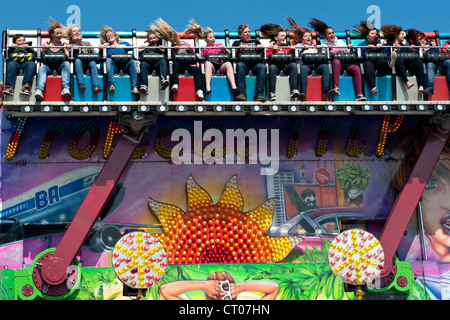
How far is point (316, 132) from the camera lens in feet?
75.6

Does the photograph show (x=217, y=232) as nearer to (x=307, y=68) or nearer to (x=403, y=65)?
(x=307, y=68)

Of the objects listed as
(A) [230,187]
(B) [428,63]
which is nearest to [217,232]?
(A) [230,187]

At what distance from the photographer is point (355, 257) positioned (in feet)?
61.5

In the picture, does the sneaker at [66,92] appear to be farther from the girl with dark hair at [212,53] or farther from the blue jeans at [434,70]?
the blue jeans at [434,70]

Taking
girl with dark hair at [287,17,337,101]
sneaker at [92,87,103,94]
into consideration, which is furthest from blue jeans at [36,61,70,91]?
girl with dark hair at [287,17,337,101]

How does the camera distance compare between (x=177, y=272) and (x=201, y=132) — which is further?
(x=201, y=132)

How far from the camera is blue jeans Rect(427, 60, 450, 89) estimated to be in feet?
68.8

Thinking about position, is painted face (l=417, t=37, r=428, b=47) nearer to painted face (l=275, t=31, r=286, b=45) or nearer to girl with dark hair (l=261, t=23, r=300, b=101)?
girl with dark hair (l=261, t=23, r=300, b=101)

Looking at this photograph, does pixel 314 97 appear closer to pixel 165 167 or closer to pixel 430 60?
pixel 430 60

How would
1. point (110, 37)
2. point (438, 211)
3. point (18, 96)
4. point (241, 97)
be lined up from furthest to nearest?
1. point (438, 211)
2. point (110, 37)
3. point (241, 97)
4. point (18, 96)

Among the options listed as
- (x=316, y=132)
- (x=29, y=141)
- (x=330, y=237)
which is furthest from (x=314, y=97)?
(x=29, y=141)

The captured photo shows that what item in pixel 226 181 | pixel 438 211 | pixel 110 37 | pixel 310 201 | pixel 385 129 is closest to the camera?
pixel 110 37

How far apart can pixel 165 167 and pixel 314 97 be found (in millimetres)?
4442

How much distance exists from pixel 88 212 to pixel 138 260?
9.54 ft
